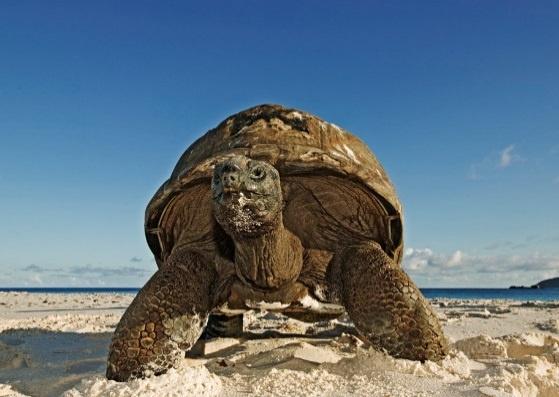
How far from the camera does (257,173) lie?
10.1ft

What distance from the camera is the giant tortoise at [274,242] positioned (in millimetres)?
3148

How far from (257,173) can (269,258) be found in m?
0.74

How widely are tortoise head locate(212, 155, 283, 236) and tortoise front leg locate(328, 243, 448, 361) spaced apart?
81 cm

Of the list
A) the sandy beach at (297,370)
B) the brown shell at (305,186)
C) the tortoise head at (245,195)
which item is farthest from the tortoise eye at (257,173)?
the sandy beach at (297,370)

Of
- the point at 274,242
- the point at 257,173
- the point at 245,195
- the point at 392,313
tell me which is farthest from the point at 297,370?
the point at 257,173

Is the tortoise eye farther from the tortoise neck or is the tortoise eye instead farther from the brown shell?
the brown shell

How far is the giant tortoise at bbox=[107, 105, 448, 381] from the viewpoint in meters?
3.15

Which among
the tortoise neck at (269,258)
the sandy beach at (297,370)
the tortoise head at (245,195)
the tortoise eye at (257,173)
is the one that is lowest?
the sandy beach at (297,370)

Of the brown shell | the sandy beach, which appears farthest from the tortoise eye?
the sandy beach

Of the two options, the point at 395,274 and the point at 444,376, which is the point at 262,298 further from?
the point at 444,376

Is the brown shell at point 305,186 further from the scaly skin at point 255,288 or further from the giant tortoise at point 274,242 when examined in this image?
the scaly skin at point 255,288

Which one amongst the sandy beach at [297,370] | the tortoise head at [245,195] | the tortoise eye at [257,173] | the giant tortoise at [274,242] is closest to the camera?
the sandy beach at [297,370]

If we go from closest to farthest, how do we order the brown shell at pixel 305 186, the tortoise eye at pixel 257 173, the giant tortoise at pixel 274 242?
the tortoise eye at pixel 257 173 < the giant tortoise at pixel 274 242 < the brown shell at pixel 305 186

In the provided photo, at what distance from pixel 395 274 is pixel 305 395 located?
46.5 inches
